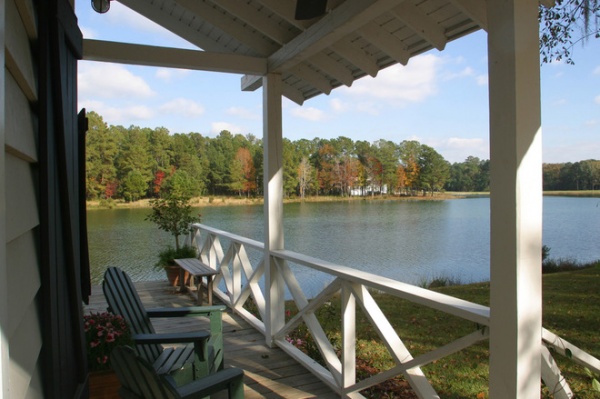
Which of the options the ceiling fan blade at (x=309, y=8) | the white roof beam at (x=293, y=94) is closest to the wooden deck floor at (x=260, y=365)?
the ceiling fan blade at (x=309, y=8)

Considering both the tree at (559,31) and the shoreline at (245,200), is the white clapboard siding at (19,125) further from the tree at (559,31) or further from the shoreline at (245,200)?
the shoreline at (245,200)

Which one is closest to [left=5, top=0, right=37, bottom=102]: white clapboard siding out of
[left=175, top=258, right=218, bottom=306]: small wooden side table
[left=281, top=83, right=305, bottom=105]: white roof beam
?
[left=281, top=83, right=305, bottom=105]: white roof beam

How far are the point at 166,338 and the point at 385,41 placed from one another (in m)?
2.34

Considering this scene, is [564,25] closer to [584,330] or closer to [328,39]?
[584,330]

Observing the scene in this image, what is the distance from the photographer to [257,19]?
11.6 feet

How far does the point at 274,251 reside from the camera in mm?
4051

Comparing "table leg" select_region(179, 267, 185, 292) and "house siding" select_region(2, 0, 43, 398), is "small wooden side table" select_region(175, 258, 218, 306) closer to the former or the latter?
"table leg" select_region(179, 267, 185, 292)

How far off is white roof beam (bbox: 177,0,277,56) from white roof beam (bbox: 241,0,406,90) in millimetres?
142

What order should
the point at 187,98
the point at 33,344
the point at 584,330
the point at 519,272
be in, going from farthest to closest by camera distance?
1. the point at 187,98
2. the point at 584,330
3. the point at 519,272
4. the point at 33,344

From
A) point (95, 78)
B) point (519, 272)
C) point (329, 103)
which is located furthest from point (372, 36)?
point (329, 103)

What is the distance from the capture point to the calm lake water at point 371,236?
12.0m

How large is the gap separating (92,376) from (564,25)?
693 cm

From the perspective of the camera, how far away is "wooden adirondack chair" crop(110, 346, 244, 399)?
172 centimetres

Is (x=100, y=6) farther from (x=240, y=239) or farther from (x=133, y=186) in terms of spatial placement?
(x=133, y=186)
